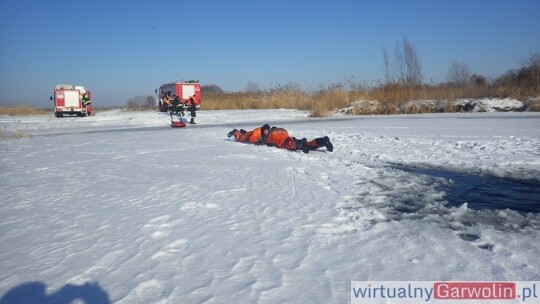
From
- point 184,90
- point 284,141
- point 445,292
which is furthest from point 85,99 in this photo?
point 445,292

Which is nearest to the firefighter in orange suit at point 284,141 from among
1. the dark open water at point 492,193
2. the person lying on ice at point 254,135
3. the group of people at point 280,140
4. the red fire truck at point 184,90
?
the group of people at point 280,140

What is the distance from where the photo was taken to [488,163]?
551 cm

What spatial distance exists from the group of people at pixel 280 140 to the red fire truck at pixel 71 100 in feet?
70.5

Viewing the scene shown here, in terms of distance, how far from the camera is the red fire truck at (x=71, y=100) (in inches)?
994

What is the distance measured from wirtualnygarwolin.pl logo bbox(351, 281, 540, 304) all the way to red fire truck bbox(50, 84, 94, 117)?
93.3 feet

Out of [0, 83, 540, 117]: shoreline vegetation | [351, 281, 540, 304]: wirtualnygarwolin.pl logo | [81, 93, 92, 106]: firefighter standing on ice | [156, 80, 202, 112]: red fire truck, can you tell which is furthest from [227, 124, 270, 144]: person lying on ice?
[81, 93, 92, 106]: firefighter standing on ice

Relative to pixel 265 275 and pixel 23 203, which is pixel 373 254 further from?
pixel 23 203

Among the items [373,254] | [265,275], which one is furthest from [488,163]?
[265,275]

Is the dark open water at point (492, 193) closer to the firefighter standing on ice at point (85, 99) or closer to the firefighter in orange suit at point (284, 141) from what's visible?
the firefighter in orange suit at point (284, 141)

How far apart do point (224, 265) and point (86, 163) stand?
5.16 meters

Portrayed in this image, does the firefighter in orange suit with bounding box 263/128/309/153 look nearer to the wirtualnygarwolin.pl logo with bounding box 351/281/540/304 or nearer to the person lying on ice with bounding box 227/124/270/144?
the person lying on ice with bounding box 227/124/270/144

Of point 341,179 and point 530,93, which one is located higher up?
point 530,93

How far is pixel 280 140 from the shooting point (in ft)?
25.8

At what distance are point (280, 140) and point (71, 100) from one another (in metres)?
23.6
